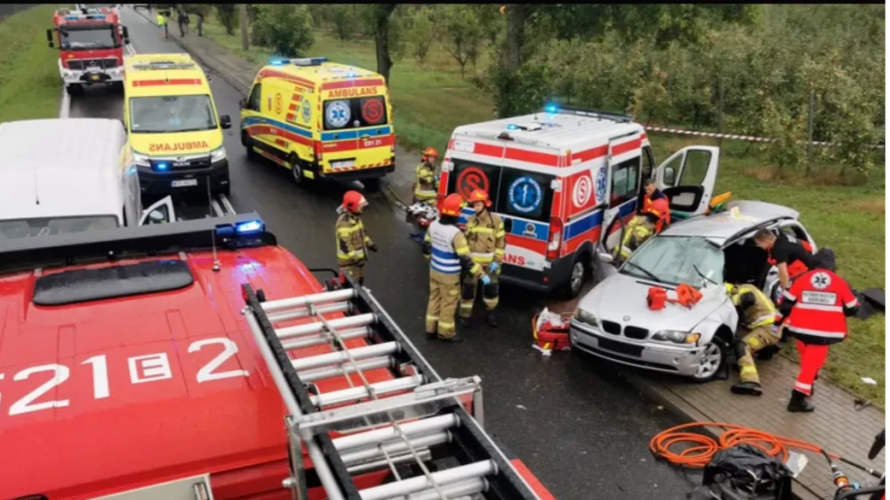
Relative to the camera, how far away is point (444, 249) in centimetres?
874

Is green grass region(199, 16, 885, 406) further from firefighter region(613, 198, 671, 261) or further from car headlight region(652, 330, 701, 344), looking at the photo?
firefighter region(613, 198, 671, 261)

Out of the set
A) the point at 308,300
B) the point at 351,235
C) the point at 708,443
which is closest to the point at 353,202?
the point at 351,235

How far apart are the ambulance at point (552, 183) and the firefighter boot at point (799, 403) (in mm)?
3213

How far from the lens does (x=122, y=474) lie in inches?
112

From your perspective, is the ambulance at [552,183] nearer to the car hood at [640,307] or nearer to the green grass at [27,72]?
the car hood at [640,307]

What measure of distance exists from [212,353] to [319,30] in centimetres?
4988

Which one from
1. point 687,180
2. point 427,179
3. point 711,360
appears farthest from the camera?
point 427,179

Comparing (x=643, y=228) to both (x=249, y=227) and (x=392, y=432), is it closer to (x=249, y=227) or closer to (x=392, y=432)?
(x=249, y=227)

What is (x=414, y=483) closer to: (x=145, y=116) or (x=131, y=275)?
(x=131, y=275)

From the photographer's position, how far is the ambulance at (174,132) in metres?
13.6

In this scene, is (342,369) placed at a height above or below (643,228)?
above

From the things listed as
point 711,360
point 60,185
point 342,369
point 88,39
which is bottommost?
point 711,360

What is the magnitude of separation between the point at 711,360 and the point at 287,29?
25.2 m

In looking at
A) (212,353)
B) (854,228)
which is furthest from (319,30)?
(212,353)
